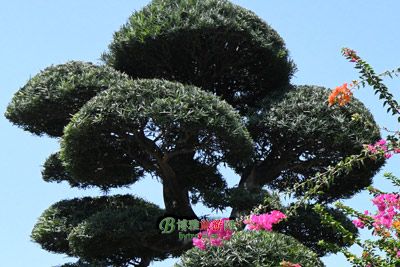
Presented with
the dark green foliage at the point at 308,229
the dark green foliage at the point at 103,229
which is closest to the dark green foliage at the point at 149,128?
the dark green foliage at the point at 103,229

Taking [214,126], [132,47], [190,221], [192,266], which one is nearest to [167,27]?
[132,47]

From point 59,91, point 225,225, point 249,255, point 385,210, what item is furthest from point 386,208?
point 59,91

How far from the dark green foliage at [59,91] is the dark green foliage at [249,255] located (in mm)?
4163

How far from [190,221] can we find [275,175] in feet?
7.20

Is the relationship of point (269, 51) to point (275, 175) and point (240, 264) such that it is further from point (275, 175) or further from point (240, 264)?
point (240, 264)

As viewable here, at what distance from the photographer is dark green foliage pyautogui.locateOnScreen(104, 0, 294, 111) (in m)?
12.5

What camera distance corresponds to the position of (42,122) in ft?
40.8

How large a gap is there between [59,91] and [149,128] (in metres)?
2.01

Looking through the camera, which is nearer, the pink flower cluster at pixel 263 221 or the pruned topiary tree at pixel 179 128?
the pink flower cluster at pixel 263 221

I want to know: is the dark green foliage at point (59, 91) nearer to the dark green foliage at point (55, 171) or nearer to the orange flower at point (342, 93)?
the dark green foliage at point (55, 171)

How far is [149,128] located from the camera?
35.1 ft

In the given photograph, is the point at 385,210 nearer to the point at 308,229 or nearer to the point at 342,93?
the point at 342,93

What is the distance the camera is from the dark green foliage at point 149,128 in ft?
33.9

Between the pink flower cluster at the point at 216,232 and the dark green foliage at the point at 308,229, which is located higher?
the dark green foliage at the point at 308,229
